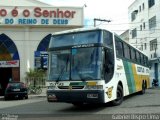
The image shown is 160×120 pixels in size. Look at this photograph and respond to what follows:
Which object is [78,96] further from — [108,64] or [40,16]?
[40,16]

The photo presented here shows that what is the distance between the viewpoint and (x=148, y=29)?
181 ft

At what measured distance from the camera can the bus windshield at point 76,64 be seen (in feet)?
50.2

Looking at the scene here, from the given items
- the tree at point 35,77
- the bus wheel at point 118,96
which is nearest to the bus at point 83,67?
the bus wheel at point 118,96

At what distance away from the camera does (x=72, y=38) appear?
53.9 feet

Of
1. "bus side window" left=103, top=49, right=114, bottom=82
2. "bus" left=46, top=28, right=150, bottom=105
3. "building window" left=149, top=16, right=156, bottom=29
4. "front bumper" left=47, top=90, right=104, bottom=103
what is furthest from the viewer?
"building window" left=149, top=16, right=156, bottom=29

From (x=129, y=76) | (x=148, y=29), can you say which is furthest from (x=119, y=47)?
(x=148, y=29)

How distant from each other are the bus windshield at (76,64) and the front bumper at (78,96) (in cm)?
58

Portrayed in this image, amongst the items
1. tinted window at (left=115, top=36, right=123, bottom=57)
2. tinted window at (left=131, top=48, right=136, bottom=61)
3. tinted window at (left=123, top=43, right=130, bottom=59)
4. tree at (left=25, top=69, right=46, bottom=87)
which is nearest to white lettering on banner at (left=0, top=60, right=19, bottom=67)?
tree at (left=25, top=69, right=46, bottom=87)

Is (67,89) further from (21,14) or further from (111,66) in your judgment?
(21,14)

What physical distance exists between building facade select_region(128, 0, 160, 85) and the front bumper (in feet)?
120

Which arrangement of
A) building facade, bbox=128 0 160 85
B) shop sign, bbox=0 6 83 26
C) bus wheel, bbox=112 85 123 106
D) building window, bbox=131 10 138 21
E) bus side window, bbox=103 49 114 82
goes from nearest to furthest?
bus side window, bbox=103 49 114 82 < bus wheel, bbox=112 85 123 106 < shop sign, bbox=0 6 83 26 < building facade, bbox=128 0 160 85 < building window, bbox=131 10 138 21

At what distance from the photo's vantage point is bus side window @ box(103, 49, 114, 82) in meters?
15.8

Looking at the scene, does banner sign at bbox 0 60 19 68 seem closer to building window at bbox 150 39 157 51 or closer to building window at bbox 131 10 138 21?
building window at bbox 150 39 157 51

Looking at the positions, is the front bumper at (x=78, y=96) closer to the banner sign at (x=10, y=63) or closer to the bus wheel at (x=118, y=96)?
the bus wheel at (x=118, y=96)
